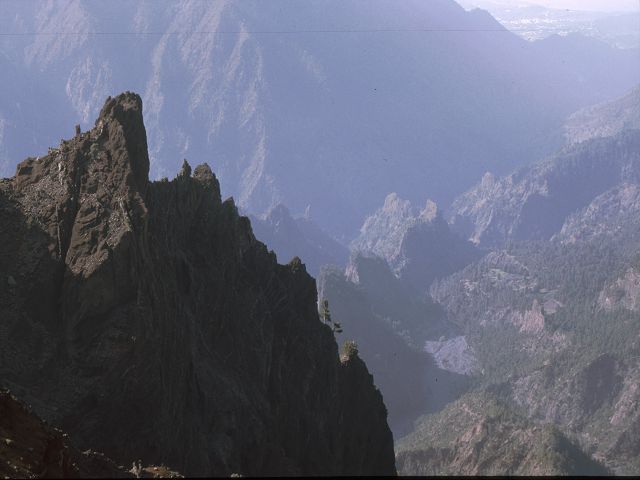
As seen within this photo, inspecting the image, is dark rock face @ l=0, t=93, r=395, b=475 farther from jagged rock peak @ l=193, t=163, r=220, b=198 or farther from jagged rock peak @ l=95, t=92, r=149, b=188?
jagged rock peak @ l=193, t=163, r=220, b=198

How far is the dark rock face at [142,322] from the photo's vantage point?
49844 millimetres

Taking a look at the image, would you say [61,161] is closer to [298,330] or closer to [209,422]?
[209,422]

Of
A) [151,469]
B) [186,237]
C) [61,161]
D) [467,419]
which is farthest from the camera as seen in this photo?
[467,419]

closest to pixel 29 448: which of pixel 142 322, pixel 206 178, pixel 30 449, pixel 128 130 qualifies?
pixel 30 449

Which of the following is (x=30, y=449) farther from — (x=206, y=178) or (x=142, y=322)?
(x=206, y=178)

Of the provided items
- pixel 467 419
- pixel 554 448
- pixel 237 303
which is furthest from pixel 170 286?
pixel 467 419

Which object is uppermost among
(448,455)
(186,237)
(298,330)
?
(186,237)

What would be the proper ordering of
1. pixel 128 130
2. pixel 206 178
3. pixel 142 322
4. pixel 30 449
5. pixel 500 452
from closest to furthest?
1. pixel 30 449
2. pixel 142 322
3. pixel 128 130
4. pixel 206 178
5. pixel 500 452

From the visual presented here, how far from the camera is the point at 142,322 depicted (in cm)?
5147

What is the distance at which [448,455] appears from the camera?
166625 mm

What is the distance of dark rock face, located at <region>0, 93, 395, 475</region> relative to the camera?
4984cm

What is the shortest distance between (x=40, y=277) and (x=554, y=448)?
4544 inches

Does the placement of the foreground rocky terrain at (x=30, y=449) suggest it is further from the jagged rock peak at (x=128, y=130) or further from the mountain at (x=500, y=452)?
the mountain at (x=500, y=452)

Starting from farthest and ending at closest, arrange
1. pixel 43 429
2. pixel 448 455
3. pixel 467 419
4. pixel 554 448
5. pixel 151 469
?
pixel 467 419
pixel 448 455
pixel 554 448
pixel 151 469
pixel 43 429
